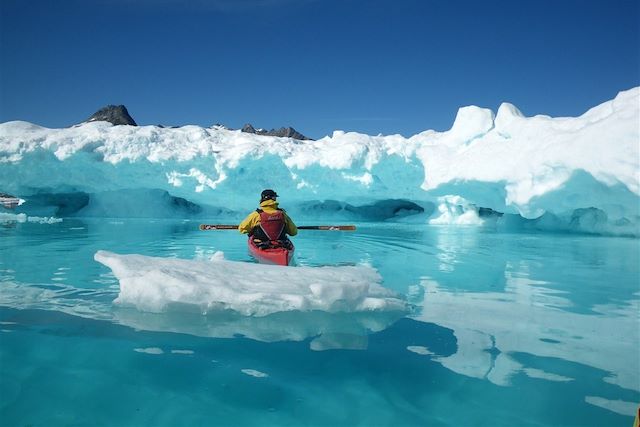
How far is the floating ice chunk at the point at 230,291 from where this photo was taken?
3.70 metres

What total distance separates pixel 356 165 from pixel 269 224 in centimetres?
1165

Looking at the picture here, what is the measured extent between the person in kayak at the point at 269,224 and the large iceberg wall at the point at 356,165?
7864 mm

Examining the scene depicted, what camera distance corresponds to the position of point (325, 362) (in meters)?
2.90

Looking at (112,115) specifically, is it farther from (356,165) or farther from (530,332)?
(530,332)

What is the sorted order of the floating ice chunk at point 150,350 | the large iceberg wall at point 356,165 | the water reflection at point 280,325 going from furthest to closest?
the large iceberg wall at point 356,165 < the water reflection at point 280,325 < the floating ice chunk at point 150,350

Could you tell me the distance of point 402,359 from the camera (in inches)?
117

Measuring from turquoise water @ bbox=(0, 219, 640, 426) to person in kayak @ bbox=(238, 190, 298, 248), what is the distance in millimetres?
2056

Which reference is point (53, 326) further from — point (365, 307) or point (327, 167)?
point (327, 167)

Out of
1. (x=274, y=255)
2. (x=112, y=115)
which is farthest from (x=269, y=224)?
(x=112, y=115)

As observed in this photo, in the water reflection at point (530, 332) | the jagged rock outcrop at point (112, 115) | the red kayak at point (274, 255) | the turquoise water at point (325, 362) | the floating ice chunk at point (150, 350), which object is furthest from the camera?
the jagged rock outcrop at point (112, 115)

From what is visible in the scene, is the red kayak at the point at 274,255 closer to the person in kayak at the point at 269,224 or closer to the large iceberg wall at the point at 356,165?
the person in kayak at the point at 269,224

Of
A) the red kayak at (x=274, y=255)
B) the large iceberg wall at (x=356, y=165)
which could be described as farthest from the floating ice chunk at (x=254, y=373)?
the large iceberg wall at (x=356, y=165)

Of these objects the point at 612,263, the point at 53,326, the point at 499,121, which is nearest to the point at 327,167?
the point at 499,121

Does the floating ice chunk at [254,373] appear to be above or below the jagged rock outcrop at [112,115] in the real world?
below
